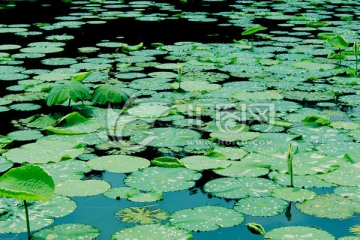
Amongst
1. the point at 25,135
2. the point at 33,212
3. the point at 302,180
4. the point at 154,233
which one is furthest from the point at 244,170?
the point at 25,135

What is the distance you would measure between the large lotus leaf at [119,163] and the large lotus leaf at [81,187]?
161 mm

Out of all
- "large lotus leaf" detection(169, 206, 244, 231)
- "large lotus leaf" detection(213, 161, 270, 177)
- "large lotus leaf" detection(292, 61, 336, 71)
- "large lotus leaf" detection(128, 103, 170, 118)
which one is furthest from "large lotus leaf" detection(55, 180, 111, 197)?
"large lotus leaf" detection(292, 61, 336, 71)

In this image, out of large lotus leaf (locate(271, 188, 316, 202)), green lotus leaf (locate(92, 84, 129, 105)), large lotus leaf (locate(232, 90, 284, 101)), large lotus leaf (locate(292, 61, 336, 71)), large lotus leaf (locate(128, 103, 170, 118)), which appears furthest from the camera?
large lotus leaf (locate(292, 61, 336, 71))

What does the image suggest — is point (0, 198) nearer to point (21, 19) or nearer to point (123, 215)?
point (123, 215)

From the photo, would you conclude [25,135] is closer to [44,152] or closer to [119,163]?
[44,152]

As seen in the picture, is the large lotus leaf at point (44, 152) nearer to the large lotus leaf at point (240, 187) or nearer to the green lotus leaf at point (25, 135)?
the green lotus leaf at point (25, 135)

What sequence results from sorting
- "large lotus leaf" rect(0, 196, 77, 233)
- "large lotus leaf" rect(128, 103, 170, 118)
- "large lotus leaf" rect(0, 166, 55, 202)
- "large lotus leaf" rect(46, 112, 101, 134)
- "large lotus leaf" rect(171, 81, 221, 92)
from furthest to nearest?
1. "large lotus leaf" rect(171, 81, 221, 92)
2. "large lotus leaf" rect(128, 103, 170, 118)
3. "large lotus leaf" rect(46, 112, 101, 134)
4. "large lotus leaf" rect(0, 196, 77, 233)
5. "large lotus leaf" rect(0, 166, 55, 202)

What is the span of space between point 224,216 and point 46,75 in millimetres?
2606

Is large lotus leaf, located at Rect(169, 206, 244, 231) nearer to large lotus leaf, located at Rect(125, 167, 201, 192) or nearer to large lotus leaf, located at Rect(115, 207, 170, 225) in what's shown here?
large lotus leaf, located at Rect(115, 207, 170, 225)

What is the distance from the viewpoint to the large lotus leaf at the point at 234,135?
3.12 meters

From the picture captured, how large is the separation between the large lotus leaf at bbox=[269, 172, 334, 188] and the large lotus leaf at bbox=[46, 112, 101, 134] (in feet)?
3.91

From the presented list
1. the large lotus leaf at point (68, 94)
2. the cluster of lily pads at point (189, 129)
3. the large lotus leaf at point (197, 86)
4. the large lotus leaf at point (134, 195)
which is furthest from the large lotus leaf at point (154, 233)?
the large lotus leaf at point (197, 86)

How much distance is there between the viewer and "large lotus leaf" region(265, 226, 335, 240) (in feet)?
6.74

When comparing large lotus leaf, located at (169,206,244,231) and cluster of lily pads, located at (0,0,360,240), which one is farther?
cluster of lily pads, located at (0,0,360,240)
